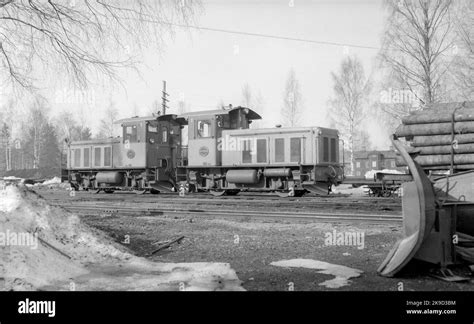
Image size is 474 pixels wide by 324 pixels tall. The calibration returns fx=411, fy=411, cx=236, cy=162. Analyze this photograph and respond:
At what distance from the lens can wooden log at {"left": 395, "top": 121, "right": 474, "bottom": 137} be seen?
23.6 ft

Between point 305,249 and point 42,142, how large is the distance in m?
27.4

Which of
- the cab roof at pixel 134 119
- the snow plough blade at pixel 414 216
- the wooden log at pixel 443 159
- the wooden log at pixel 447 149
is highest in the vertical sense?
the cab roof at pixel 134 119

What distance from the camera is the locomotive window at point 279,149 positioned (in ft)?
56.9

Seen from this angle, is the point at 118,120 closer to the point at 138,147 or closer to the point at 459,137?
the point at 138,147

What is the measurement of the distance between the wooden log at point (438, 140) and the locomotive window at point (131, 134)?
1603cm

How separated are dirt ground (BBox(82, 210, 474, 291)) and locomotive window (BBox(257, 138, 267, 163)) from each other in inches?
304

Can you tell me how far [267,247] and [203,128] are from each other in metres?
13.3

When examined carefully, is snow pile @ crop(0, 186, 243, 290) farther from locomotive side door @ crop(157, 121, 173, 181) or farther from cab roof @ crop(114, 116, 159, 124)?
cab roof @ crop(114, 116, 159, 124)

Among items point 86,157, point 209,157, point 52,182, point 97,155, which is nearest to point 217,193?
point 209,157

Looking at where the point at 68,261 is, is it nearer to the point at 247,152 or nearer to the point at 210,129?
the point at 247,152

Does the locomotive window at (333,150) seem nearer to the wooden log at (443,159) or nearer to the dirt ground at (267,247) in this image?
the dirt ground at (267,247)

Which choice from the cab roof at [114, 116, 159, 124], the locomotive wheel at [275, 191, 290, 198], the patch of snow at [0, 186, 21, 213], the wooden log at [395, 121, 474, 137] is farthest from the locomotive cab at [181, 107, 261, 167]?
the patch of snow at [0, 186, 21, 213]

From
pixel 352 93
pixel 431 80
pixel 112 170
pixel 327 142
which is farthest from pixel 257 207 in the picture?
pixel 112 170

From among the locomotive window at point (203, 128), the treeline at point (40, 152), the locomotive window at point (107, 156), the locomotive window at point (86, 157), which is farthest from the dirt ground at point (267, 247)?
the treeline at point (40, 152)
